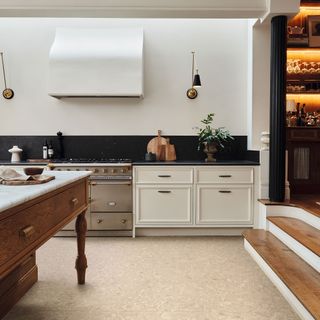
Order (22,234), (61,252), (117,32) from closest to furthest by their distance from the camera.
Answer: (22,234), (61,252), (117,32)

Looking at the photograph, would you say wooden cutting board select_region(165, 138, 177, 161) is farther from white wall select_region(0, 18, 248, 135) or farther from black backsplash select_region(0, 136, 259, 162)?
white wall select_region(0, 18, 248, 135)

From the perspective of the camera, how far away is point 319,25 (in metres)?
4.73

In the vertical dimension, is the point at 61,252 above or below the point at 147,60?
below

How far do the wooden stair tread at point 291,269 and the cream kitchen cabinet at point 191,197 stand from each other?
26.6 inches

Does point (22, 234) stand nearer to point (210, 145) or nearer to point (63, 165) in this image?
point (63, 165)

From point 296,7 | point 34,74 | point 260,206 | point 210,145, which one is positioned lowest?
point 260,206

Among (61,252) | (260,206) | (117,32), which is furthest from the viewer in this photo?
(117,32)

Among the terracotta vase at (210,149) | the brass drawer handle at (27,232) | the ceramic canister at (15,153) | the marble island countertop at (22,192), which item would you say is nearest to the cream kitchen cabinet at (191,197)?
the terracotta vase at (210,149)

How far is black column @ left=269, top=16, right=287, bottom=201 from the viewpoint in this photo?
153 inches

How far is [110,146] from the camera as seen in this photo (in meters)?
5.02

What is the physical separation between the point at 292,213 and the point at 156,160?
1.95 m

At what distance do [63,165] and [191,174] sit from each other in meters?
1.65

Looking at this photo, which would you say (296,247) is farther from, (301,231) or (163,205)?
(163,205)

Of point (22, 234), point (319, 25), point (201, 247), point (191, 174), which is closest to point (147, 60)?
point (191, 174)
